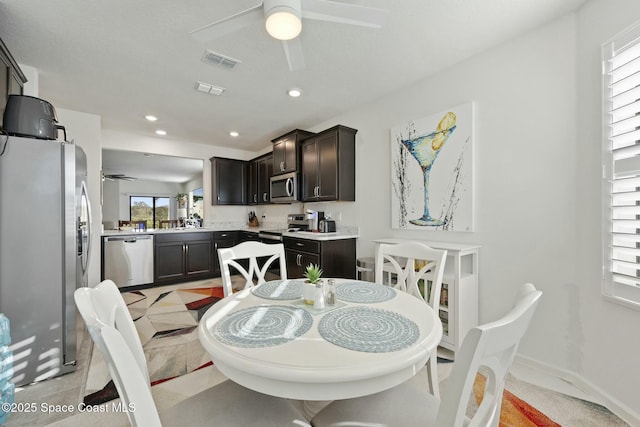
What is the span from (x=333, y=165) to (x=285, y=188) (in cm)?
104

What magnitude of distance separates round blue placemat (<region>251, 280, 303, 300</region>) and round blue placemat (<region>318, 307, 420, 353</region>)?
0.31 metres

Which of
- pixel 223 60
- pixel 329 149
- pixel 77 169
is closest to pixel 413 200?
pixel 329 149

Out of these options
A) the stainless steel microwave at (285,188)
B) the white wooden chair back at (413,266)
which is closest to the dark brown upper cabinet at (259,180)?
the stainless steel microwave at (285,188)

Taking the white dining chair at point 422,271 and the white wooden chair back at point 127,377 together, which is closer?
the white wooden chair back at point 127,377

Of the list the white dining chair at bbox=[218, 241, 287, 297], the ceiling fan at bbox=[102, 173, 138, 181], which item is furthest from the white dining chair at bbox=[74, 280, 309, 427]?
the ceiling fan at bbox=[102, 173, 138, 181]

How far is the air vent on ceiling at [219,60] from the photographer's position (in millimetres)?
2290

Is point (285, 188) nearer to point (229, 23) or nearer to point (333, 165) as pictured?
point (333, 165)

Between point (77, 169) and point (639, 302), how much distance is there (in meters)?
3.81

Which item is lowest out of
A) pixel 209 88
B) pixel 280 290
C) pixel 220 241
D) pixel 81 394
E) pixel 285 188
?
pixel 81 394

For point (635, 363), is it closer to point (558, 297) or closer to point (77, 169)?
point (558, 297)

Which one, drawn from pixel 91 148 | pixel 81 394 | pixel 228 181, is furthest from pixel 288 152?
pixel 81 394

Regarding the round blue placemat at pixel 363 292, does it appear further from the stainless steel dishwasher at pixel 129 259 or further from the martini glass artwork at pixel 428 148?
the stainless steel dishwasher at pixel 129 259

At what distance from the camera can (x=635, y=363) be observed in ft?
4.90

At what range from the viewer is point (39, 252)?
1.94 meters
